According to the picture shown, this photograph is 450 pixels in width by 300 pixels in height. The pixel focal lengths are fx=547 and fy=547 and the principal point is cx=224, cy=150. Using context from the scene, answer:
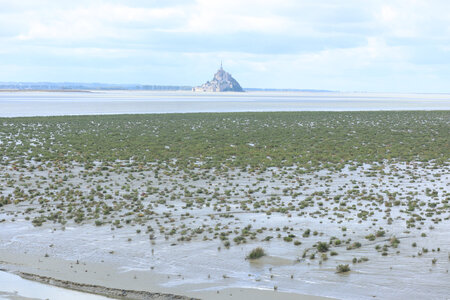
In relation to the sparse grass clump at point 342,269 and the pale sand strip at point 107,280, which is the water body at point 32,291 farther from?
the sparse grass clump at point 342,269

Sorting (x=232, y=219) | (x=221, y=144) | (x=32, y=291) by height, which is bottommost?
(x=32, y=291)

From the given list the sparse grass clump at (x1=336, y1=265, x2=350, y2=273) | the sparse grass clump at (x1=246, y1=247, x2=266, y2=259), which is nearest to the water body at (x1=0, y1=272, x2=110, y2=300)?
the sparse grass clump at (x1=246, y1=247, x2=266, y2=259)

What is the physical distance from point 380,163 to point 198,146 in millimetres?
15290

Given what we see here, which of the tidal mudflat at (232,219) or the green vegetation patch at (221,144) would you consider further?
the green vegetation patch at (221,144)

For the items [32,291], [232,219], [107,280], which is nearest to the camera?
[32,291]

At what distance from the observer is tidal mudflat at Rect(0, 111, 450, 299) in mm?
15625

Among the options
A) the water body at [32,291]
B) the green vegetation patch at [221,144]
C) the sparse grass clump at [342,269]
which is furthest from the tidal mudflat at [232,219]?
the water body at [32,291]

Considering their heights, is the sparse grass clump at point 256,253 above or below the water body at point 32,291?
above

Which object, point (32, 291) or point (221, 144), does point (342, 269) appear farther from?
point (221, 144)

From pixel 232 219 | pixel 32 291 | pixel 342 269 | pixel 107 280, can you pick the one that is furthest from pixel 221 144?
pixel 32 291

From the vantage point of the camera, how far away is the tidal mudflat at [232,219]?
51.3 ft

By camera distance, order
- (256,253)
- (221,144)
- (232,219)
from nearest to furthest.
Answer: (256,253), (232,219), (221,144)

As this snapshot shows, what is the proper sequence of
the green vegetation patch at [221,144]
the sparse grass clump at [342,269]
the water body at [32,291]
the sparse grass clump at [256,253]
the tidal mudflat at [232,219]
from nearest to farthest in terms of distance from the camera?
the water body at [32,291] < the tidal mudflat at [232,219] < the sparse grass clump at [342,269] < the sparse grass clump at [256,253] < the green vegetation patch at [221,144]

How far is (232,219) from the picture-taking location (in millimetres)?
22094
